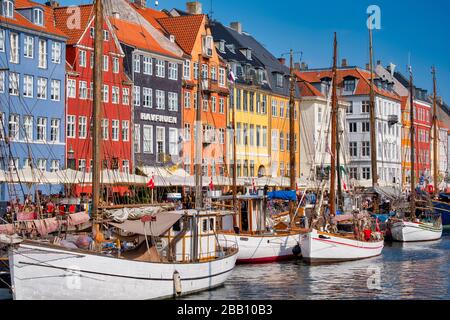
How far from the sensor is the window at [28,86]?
60.0m

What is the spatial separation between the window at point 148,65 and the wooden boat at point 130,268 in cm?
3859

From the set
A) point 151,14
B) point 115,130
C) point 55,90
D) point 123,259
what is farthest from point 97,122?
point 151,14

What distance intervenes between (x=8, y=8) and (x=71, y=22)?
26.5 ft

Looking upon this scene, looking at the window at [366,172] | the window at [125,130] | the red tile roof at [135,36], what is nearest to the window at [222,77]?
the red tile roof at [135,36]

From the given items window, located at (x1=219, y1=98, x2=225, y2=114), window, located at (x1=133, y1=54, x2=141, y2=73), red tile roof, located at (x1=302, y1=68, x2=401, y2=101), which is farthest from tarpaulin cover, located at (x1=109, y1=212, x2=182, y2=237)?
red tile roof, located at (x1=302, y1=68, x2=401, y2=101)

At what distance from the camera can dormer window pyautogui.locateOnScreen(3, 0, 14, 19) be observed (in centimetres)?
5784

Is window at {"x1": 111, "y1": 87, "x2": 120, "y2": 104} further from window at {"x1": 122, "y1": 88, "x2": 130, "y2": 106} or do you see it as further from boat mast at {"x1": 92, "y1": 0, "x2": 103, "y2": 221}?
boat mast at {"x1": 92, "y1": 0, "x2": 103, "y2": 221}

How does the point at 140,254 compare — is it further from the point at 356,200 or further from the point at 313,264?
the point at 356,200

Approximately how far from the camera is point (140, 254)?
30.1 m

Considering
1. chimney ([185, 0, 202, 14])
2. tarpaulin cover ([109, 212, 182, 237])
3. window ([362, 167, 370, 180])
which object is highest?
chimney ([185, 0, 202, 14])

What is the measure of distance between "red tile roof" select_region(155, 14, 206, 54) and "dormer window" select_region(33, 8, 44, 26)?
17.5m
